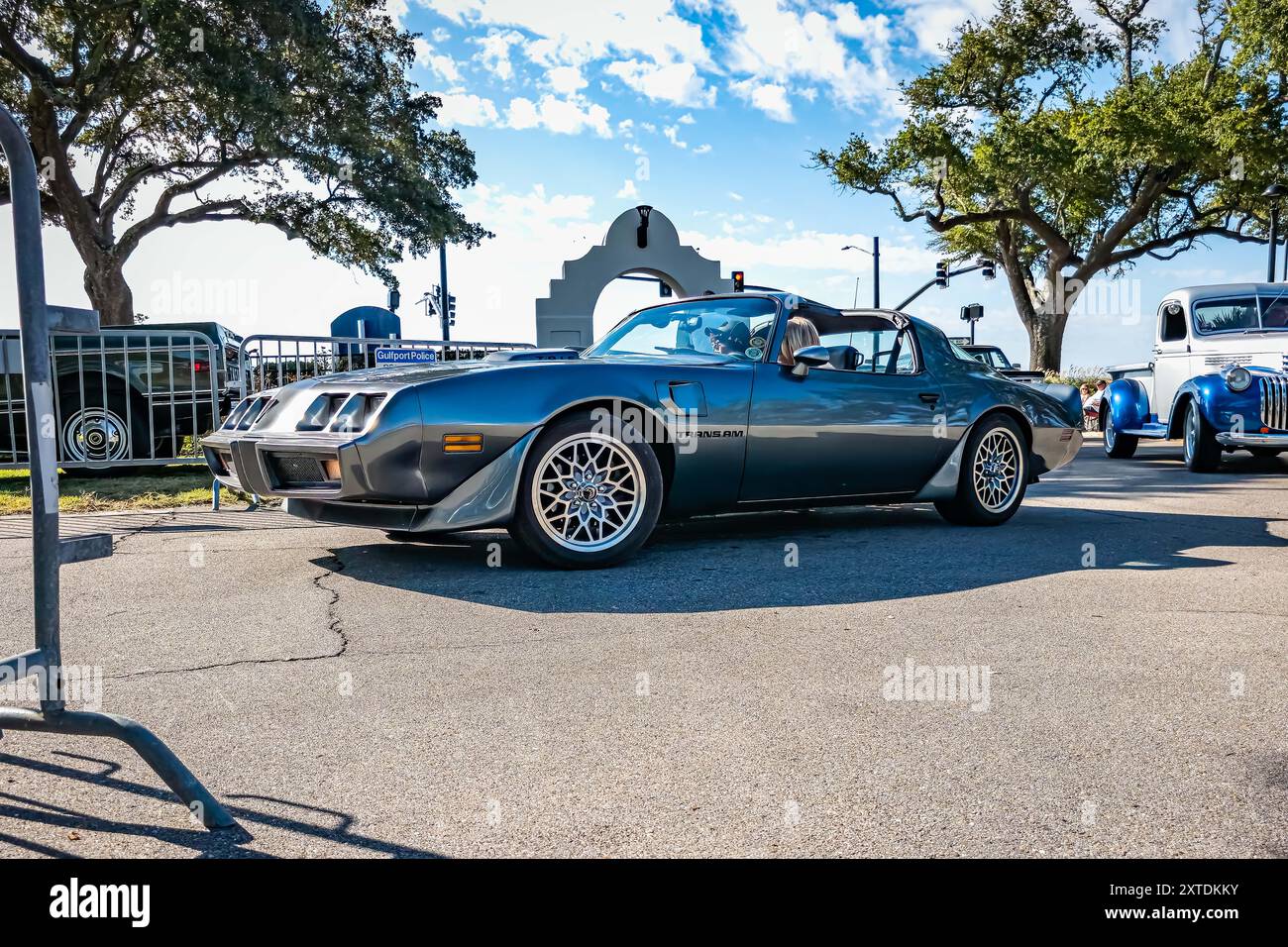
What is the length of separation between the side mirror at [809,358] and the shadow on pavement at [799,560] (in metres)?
0.99

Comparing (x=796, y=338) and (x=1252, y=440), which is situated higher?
(x=796, y=338)

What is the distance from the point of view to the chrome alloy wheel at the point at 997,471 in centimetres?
710

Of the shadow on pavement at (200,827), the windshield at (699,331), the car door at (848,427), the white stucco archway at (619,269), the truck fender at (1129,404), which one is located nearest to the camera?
the shadow on pavement at (200,827)

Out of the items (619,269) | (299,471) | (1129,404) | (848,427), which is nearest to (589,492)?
(299,471)

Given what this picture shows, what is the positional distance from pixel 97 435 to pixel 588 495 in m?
7.20

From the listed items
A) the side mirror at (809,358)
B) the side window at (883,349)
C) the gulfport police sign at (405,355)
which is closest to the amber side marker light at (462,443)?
the side mirror at (809,358)

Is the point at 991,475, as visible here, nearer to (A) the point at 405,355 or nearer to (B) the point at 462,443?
(B) the point at 462,443

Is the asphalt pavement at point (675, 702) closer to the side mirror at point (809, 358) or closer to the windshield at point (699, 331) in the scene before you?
the side mirror at point (809, 358)

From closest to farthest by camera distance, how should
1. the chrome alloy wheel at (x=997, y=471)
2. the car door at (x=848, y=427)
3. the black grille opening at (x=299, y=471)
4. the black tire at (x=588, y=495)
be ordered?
the black grille opening at (x=299, y=471) < the black tire at (x=588, y=495) < the car door at (x=848, y=427) < the chrome alloy wheel at (x=997, y=471)

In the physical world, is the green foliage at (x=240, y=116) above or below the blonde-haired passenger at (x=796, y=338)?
above

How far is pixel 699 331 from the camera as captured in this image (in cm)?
644

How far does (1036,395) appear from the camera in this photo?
7.54 metres

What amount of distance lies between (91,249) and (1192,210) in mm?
29039

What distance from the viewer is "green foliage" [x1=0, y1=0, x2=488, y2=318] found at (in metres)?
18.3
